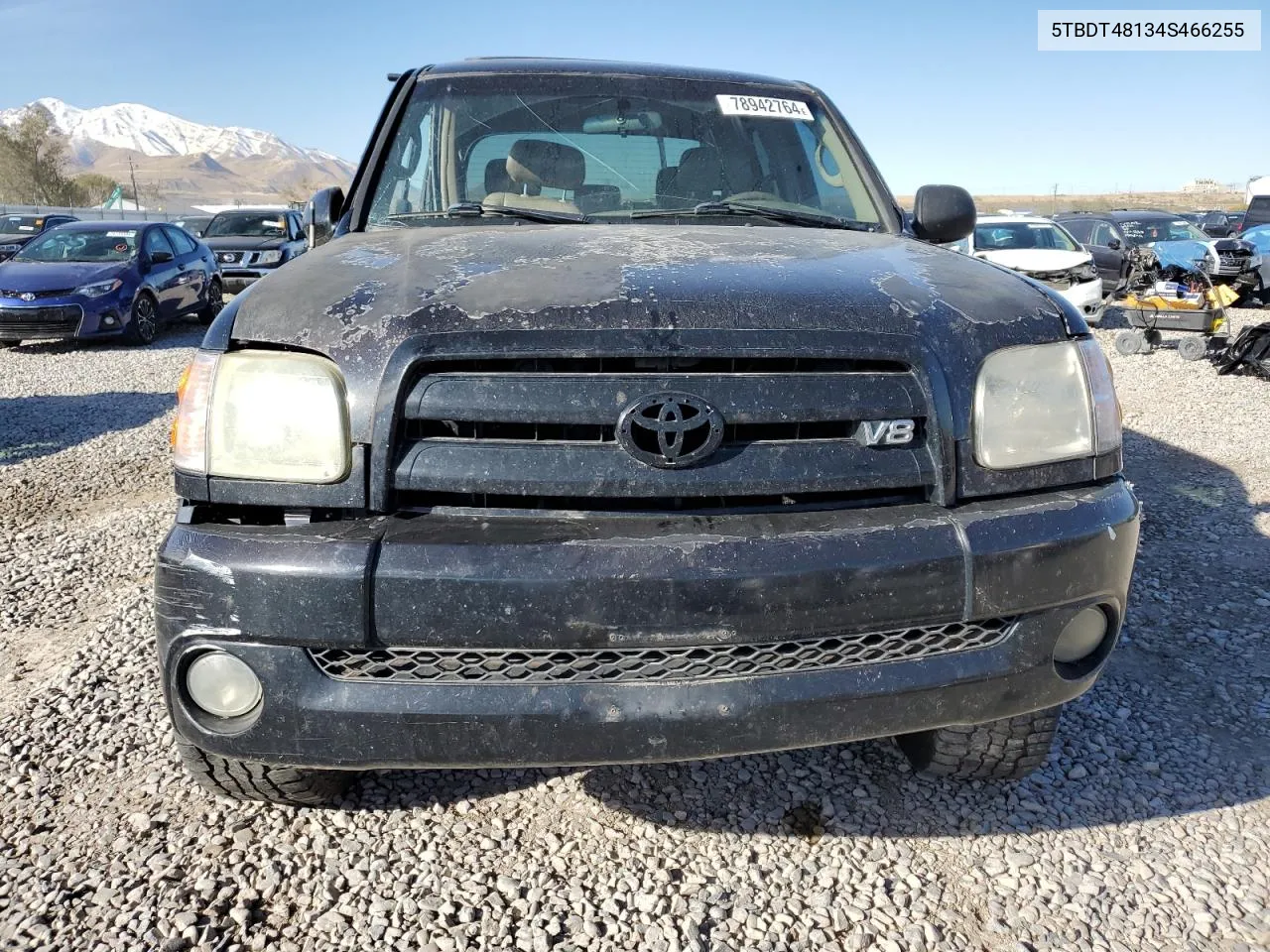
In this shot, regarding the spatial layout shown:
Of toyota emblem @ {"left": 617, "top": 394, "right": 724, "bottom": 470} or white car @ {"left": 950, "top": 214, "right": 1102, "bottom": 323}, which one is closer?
toyota emblem @ {"left": 617, "top": 394, "right": 724, "bottom": 470}

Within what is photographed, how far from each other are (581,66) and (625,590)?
2.36 meters

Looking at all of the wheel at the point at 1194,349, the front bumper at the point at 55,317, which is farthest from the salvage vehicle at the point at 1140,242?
the front bumper at the point at 55,317

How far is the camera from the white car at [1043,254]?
42.9 feet

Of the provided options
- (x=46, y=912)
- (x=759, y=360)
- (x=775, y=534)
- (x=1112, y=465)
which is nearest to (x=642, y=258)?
(x=759, y=360)

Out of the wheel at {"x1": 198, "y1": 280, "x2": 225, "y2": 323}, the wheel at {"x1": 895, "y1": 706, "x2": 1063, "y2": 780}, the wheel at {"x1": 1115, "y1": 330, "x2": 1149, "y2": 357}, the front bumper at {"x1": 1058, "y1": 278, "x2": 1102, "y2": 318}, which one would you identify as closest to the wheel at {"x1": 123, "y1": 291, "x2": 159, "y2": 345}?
the wheel at {"x1": 198, "y1": 280, "x2": 225, "y2": 323}

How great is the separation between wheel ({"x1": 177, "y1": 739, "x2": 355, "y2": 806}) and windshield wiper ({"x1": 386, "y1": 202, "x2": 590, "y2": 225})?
165 cm

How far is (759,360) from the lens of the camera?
1872 mm

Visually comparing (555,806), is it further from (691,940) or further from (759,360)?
(759,360)

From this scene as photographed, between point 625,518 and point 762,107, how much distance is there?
2.10m

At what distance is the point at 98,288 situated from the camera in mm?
10852

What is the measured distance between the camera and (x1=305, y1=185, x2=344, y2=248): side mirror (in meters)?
2.97

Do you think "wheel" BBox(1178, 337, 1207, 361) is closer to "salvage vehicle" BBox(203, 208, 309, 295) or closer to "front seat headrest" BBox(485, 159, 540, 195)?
"front seat headrest" BBox(485, 159, 540, 195)

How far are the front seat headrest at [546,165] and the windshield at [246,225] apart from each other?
14911 millimetres

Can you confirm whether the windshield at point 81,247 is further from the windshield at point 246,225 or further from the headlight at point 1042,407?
the headlight at point 1042,407
